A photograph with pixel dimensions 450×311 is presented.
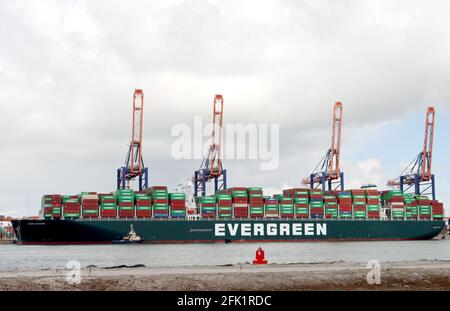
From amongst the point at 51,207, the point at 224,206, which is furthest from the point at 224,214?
the point at 51,207

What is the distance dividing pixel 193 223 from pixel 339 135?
3531 centimetres

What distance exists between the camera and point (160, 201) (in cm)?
9619

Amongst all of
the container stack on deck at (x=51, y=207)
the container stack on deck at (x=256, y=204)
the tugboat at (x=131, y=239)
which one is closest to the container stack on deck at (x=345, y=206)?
the container stack on deck at (x=256, y=204)

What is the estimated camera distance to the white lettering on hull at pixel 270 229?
97.9 m

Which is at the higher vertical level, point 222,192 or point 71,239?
point 222,192

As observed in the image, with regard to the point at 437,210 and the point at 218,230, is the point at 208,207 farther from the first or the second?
the point at 437,210

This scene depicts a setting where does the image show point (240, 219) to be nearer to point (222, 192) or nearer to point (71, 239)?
point (222, 192)

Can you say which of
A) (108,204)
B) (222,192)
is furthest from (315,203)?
(108,204)

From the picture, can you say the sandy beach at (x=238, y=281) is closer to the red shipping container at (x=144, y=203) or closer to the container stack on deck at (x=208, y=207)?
the red shipping container at (x=144, y=203)

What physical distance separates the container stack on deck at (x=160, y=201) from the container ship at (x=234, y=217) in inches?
5.8

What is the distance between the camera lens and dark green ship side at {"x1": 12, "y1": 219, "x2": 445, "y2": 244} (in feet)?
302

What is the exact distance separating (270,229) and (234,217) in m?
5.95
